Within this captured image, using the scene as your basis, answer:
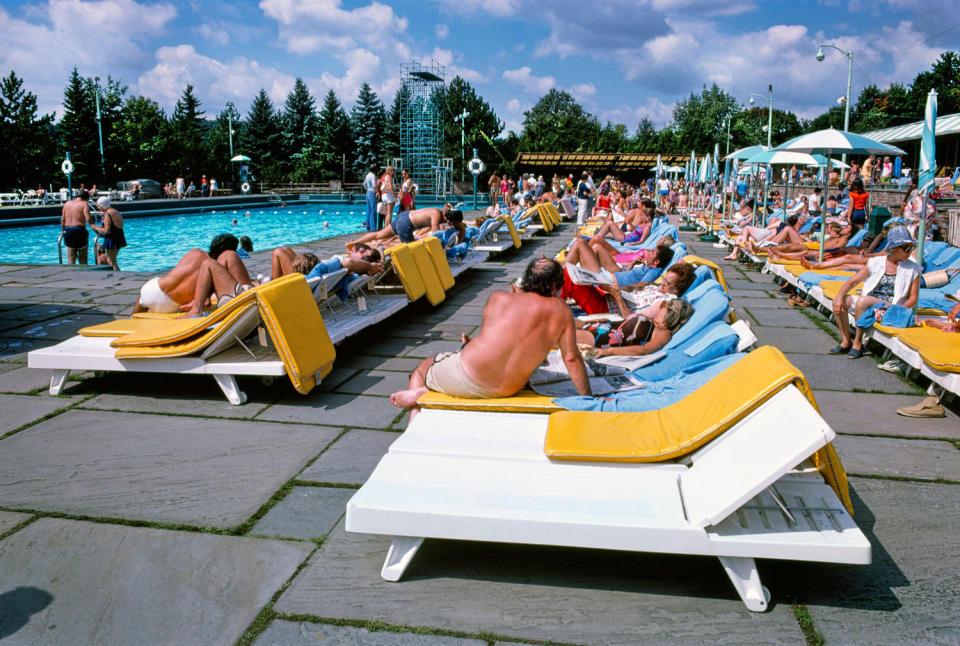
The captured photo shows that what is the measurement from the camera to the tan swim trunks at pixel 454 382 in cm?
350

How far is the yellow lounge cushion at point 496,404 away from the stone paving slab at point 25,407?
2524 millimetres

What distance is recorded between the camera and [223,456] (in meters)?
3.61

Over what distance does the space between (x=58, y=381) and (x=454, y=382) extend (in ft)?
9.68

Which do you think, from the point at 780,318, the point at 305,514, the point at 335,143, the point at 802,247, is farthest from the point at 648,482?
the point at 335,143

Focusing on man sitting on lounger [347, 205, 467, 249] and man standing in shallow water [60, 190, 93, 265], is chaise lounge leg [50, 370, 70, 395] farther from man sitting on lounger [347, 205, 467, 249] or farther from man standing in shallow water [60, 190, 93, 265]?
man standing in shallow water [60, 190, 93, 265]

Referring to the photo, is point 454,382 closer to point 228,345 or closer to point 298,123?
point 228,345

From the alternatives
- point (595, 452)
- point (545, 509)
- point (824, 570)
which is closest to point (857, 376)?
point (824, 570)

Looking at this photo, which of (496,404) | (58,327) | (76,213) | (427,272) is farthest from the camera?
(76,213)

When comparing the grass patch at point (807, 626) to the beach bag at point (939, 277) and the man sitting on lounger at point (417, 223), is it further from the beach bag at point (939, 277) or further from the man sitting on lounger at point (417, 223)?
the man sitting on lounger at point (417, 223)

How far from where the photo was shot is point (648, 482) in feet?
8.59

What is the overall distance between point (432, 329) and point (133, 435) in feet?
10.8

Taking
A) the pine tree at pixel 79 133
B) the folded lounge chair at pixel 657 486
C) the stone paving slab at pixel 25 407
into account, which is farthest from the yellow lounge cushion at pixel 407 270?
the pine tree at pixel 79 133

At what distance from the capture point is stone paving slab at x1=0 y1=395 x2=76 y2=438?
13.5ft

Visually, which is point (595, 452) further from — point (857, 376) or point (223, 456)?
point (857, 376)
